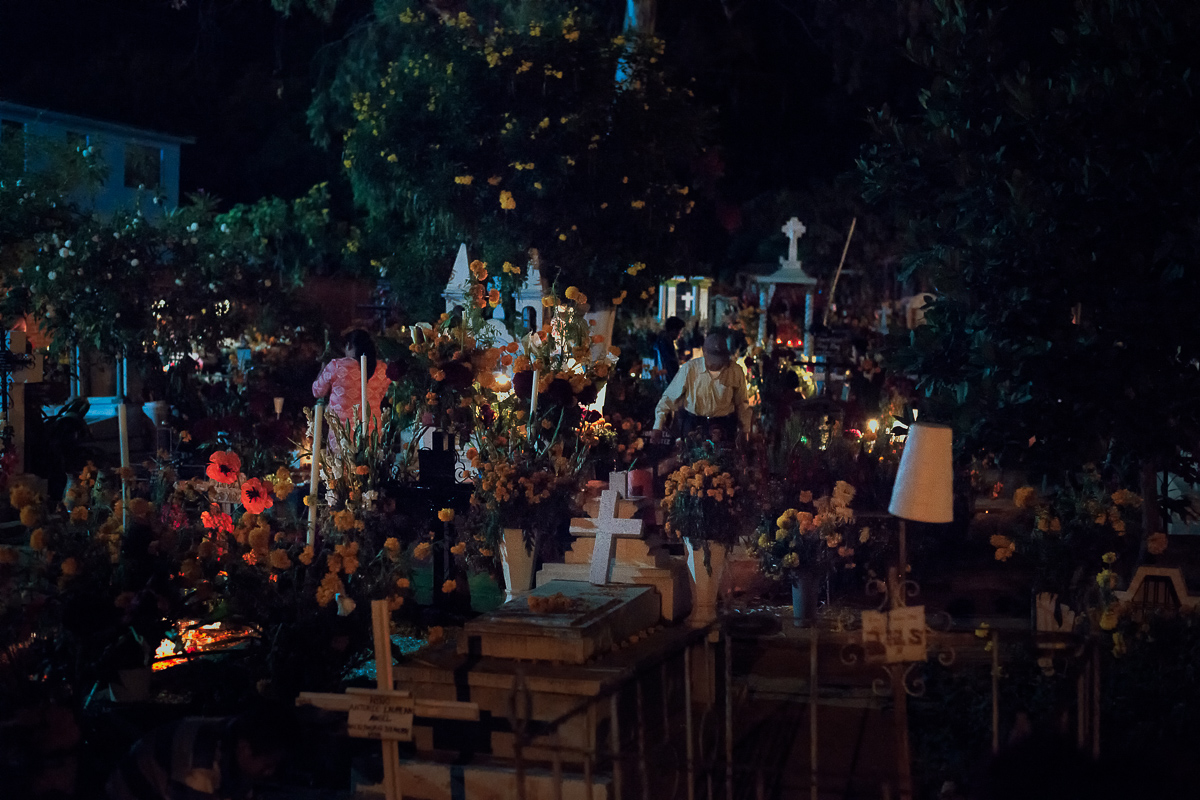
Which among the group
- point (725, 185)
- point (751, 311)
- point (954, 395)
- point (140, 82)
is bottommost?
point (954, 395)

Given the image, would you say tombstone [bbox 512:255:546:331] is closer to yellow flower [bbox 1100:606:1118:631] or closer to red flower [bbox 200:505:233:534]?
red flower [bbox 200:505:233:534]

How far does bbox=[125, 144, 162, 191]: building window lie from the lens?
27734 mm

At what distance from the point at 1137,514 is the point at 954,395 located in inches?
64.2

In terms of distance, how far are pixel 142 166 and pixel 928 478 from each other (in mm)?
26613

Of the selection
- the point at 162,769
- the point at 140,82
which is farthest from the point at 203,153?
the point at 162,769

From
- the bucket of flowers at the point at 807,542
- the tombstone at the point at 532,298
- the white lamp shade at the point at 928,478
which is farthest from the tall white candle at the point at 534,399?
the tombstone at the point at 532,298

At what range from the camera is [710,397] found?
29.4ft

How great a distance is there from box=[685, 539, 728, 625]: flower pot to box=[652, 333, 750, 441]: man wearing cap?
1504 mm

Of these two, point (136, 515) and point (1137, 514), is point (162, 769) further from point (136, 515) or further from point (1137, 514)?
point (1137, 514)

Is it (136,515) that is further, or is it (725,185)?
(725,185)

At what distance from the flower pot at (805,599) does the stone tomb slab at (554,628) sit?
1.89 meters

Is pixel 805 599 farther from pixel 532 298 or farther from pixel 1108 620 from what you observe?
pixel 532 298

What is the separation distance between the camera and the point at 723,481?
7379mm

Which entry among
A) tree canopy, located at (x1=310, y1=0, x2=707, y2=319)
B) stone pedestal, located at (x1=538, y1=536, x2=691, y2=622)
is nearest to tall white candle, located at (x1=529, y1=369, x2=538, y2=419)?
stone pedestal, located at (x1=538, y1=536, x2=691, y2=622)
